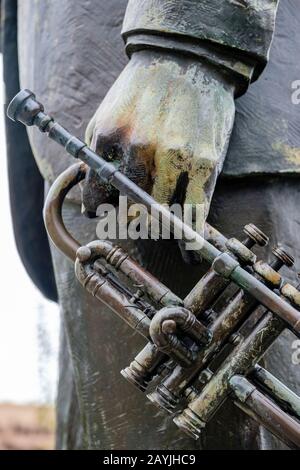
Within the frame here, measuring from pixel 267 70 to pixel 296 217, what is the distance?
0.24 metres

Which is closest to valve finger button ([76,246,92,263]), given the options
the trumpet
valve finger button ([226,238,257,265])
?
the trumpet

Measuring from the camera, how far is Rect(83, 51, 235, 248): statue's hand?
5.08 ft

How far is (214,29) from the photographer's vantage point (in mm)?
1590

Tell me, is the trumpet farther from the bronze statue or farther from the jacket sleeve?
the jacket sleeve

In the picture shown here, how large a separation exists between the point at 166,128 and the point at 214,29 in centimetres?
16

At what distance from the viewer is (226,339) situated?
1.55m

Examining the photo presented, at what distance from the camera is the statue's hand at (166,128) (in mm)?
1550

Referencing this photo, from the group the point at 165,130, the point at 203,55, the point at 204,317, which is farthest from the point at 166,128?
the point at 204,317

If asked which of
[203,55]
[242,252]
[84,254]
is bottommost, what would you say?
[84,254]

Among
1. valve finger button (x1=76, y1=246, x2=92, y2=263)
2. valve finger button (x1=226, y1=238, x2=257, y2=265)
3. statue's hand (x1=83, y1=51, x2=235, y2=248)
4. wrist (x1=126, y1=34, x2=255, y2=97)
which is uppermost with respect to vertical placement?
wrist (x1=126, y1=34, x2=255, y2=97)

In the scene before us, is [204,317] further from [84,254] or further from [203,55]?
[203,55]

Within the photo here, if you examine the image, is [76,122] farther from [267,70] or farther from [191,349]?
[191,349]

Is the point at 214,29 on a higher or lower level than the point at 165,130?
higher
